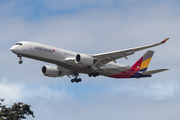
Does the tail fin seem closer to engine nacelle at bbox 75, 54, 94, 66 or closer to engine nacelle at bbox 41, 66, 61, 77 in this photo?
engine nacelle at bbox 75, 54, 94, 66

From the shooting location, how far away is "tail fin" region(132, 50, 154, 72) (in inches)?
2655

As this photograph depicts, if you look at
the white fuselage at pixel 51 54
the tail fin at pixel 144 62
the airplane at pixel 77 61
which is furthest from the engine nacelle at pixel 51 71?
the tail fin at pixel 144 62

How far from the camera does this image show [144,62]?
68.9 metres

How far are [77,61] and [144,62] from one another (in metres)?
17.1

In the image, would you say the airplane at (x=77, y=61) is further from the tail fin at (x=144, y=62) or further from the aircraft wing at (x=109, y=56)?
the tail fin at (x=144, y=62)

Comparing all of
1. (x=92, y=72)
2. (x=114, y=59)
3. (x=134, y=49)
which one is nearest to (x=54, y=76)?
(x=92, y=72)

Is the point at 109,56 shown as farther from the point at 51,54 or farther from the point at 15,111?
the point at 15,111

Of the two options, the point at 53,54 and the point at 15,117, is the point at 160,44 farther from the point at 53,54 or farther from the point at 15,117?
the point at 15,117

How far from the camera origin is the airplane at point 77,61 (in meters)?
55.1

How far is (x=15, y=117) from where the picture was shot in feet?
145

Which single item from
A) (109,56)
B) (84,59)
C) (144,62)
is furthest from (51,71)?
(144,62)

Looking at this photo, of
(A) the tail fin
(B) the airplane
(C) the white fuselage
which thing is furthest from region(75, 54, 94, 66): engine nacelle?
(A) the tail fin

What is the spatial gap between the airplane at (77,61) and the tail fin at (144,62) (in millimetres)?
527

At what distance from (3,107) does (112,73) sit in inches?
895
